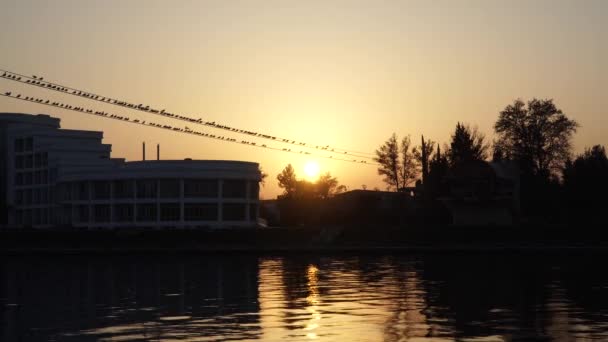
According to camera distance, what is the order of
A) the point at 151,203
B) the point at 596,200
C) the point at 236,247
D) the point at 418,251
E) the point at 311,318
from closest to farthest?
1. the point at 311,318
2. the point at 418,251
3. the point at 236,247
4. the point at 596,200
5. the point at 151,203

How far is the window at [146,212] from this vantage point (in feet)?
421

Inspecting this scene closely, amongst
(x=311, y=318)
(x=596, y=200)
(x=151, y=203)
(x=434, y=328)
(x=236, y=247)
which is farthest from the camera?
(x=151, y=203)

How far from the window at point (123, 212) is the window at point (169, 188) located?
572cm

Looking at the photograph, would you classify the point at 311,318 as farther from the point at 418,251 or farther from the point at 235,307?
the point at 418,251

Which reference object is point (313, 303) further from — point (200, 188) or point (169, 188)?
point (169, 188)

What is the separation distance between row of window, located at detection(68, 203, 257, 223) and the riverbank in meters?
10.2

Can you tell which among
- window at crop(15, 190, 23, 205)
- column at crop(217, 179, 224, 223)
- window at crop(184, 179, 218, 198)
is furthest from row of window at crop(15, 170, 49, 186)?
column at crop(217, 179, 224, 223)

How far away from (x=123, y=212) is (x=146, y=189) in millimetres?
5058

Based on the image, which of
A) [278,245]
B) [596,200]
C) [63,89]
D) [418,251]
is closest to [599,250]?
[418,251]

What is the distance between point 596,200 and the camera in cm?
11594

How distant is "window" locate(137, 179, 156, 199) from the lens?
129m

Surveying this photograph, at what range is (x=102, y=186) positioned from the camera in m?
134

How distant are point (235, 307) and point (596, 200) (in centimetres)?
8636

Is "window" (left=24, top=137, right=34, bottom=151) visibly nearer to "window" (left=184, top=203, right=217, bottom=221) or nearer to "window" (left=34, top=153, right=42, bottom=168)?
"window" (left=34, top=153, right=42, bottom=168)
